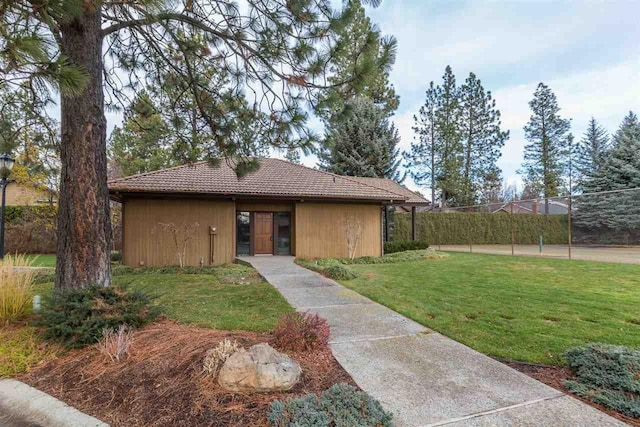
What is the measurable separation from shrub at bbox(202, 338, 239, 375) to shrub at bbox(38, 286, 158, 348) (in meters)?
1.35

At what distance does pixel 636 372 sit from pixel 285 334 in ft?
9.89

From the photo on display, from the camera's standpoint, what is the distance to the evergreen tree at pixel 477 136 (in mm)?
26828

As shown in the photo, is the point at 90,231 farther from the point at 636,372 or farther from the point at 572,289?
the point at 572,289

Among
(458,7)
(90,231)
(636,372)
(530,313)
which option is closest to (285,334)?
(90,231)

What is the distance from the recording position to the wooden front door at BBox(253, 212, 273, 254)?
12406mm

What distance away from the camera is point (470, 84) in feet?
88.4

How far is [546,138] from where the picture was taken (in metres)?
28.6

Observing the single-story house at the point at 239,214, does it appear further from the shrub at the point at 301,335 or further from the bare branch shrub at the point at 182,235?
the shrub at the point at 301,335

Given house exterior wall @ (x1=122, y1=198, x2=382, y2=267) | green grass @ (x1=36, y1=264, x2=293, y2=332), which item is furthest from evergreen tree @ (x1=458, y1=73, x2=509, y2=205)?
green grass @ (x1=36, y1=264, x2=293, y2=332)

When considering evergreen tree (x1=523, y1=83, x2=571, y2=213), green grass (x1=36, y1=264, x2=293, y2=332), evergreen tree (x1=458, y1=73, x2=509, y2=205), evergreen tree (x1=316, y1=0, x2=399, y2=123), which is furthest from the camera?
evergreen tree (x1=523, y1=83, x2=571, y2=213)

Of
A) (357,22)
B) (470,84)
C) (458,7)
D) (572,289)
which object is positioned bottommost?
(572,289)

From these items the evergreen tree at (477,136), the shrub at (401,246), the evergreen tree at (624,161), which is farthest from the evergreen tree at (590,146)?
the shrub at (401,246)

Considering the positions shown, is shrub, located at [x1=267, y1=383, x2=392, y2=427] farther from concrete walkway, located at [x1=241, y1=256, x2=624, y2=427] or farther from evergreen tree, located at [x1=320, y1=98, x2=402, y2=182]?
evergreen tree, located at [x1=320, y1=98, x2=402, y2=182]

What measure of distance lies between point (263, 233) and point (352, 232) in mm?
3512
